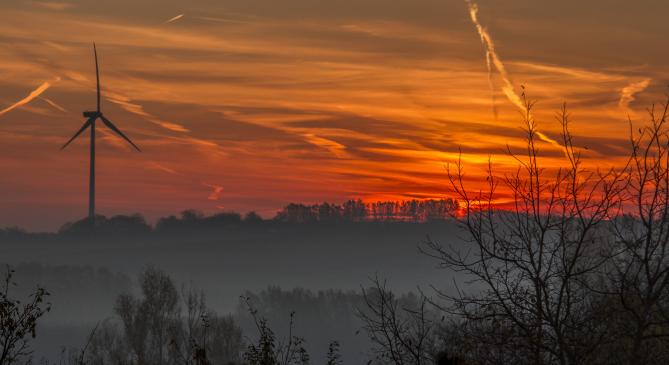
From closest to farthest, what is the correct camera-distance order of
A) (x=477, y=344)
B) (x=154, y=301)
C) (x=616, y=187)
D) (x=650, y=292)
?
(x=650, y=292), (x=477, y=344), (x=616, y=187), (x=154, y=301)

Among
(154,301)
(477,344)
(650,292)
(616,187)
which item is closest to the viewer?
(650,292)

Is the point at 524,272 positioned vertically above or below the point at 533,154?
below

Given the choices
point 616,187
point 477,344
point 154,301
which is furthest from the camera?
point 154,301

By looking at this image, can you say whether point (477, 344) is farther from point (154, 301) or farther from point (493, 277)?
point (154, 301)

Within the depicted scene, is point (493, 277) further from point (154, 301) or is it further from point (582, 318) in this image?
point (154, 301)

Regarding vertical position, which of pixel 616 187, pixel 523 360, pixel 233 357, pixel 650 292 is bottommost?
pixel 233 357

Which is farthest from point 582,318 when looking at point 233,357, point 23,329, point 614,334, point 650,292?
point 233,357

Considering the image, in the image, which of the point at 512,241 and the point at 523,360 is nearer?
the point at 523,360

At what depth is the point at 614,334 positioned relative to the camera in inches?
656

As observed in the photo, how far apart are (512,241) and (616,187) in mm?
2206

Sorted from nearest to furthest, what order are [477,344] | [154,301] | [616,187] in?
[477,344], [616,187], [154,301]

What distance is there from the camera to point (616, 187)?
18219 millimetres

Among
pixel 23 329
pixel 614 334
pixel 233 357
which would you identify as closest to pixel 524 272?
pixel 614 334

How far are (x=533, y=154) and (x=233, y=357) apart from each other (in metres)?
102
